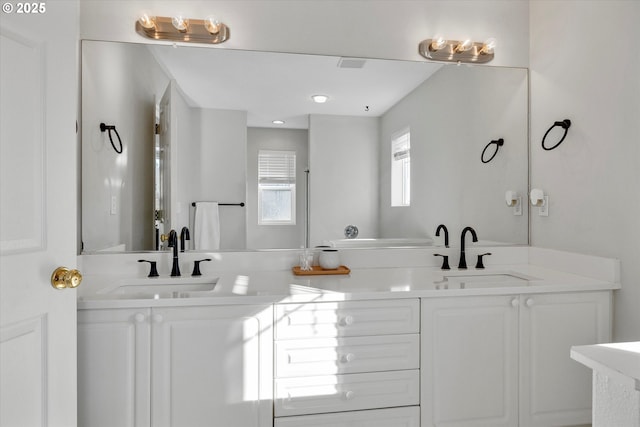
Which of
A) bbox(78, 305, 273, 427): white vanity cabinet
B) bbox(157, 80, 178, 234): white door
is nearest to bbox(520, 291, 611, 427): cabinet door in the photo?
bbox(78, 305, 273, 427): white vanity cabinet

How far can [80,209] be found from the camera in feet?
6.13

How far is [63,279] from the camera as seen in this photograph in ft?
A: 3.88

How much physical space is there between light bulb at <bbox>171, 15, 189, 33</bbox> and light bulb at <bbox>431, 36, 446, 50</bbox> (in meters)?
1.35

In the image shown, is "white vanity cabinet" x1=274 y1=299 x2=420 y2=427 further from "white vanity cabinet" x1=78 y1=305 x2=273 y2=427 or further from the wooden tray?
the wooden tray

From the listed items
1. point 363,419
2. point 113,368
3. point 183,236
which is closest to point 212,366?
point 113,368

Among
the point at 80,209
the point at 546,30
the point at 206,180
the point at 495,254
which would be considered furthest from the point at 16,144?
the point at 546,30

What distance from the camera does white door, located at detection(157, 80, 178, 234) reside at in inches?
78.8

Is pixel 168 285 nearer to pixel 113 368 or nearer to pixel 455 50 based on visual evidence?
pixel 113 368

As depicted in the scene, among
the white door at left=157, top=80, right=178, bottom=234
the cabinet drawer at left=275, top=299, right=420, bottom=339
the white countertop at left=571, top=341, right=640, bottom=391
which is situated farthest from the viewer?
the white door at left=157, top=80, right=178, bottom=234

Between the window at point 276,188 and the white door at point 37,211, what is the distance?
3.19 ft

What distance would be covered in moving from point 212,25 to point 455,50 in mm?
1370

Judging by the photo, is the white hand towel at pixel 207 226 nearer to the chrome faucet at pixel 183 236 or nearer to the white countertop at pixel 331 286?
the chrome faucet at pixel 183 236

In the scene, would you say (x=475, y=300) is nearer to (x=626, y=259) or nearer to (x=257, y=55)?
(x=626, y=259)

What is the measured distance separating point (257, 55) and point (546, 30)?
5.39 feet
